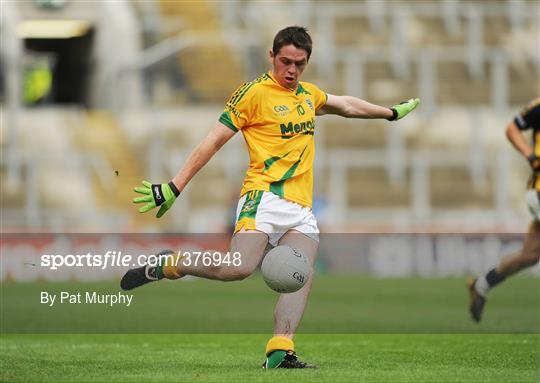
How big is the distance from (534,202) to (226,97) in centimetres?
1711

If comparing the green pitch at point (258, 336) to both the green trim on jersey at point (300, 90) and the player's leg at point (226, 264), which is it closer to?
the player's leg at point (226, 264)

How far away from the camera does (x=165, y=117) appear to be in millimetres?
27422

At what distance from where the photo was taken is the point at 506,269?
1246 centimetres

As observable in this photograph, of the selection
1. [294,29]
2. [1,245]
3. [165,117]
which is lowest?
[1,245]

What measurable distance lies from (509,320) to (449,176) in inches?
528

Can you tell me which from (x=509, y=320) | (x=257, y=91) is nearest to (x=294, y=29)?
(x=257, y=91)

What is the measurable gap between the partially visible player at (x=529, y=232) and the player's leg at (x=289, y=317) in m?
3.79

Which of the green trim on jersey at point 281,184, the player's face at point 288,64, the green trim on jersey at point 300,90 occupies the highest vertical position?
the player's face at point 288,64

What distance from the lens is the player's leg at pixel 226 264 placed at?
8664 mm

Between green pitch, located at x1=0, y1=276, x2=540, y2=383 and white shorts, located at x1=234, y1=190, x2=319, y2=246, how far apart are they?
858mm

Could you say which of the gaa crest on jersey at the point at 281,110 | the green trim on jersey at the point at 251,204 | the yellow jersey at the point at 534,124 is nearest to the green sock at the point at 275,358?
the green trim on jersey at the point at 251,204

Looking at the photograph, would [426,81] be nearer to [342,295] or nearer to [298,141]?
[342,295]

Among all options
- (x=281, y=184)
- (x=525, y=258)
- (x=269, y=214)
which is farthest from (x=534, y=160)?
(x=269, y=214)

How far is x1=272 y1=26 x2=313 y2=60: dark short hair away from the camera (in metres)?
8.66
